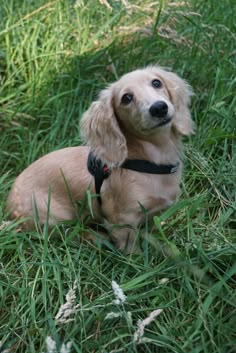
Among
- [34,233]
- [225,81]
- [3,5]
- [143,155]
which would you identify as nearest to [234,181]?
[143,155]

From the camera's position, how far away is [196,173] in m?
3.53

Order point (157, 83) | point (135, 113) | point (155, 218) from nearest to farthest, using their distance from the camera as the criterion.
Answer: point (155, 218) < point (135, 113) < point (157, 83)

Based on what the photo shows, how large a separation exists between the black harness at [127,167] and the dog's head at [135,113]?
0.18 ft

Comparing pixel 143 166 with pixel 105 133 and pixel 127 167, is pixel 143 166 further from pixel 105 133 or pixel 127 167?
pixel 105 133

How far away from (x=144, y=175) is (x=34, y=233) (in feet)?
2.27

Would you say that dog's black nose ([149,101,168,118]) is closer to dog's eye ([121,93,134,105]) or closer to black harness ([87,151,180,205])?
dog's eye ([121,93,134,105])

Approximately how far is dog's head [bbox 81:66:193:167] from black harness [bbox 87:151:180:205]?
54 mm

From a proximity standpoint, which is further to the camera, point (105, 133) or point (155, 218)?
point (105, 133)

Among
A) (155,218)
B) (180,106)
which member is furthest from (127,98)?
(155,218)

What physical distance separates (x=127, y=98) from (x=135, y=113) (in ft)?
0.36

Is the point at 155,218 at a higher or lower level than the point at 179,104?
lower

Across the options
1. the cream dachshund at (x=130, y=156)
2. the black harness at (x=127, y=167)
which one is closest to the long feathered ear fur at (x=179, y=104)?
the cream dachshund at (x=130, y=156)

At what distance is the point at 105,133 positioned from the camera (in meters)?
3.00

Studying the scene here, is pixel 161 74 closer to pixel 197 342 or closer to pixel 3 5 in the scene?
pixel 197 342
